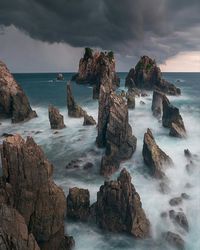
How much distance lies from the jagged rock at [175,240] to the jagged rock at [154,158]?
1568 centimetres

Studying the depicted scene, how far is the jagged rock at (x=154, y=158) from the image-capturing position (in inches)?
2165

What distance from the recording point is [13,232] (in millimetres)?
27641

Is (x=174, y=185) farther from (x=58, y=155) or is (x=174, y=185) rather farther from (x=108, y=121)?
(x=58, y=155)

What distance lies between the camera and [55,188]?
3597cm

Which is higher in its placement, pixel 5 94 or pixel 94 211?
pixel 5 94

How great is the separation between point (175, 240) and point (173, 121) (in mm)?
42041

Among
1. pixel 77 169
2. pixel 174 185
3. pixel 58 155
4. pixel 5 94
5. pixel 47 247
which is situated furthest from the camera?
pixel 5 94

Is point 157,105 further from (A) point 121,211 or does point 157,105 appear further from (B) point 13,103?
(A) point 121,211

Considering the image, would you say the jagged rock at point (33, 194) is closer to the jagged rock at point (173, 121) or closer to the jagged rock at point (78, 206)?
the jagged rock at point (78, 206)

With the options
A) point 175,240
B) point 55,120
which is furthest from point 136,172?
point 55,120

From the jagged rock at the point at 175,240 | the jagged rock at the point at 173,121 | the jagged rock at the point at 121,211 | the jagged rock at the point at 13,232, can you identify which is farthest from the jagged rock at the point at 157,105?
the jagged rock at the point at 13,232

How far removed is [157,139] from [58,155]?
21.9 metres

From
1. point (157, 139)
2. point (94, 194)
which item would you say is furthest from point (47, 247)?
point (157, 139)

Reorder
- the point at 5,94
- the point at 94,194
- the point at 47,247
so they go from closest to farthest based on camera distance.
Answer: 1. the point at 47,247
2. the point at 94,194
3. the point at 5,94
